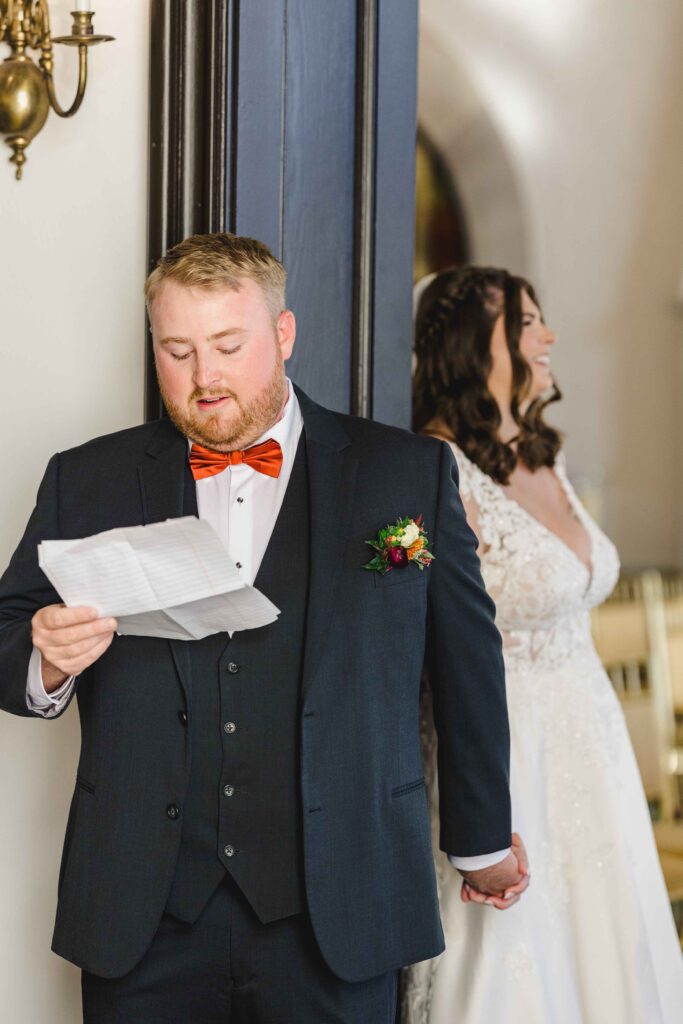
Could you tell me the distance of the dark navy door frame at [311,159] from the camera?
265 cm

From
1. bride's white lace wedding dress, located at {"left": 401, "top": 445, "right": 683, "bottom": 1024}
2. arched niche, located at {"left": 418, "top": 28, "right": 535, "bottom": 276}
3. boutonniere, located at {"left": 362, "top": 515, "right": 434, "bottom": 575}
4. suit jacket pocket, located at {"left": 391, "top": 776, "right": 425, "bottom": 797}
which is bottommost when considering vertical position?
bride's white lace wedding dress, located at {"left": 401, "top": 445, "right": 683, "bottom": 1024}

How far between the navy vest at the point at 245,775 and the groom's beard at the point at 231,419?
32cm

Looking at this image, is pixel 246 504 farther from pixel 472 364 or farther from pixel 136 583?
pixel 472 364

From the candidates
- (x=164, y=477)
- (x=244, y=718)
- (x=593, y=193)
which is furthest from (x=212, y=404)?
(x=593, y=193)

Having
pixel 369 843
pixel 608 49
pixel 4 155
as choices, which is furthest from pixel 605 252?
pixel 369 843

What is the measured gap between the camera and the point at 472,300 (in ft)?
10.4

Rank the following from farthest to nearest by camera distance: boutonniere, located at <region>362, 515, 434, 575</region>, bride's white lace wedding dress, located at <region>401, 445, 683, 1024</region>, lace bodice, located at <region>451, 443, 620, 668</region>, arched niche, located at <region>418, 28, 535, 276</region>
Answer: arched niche, located at <region>418, 28, 535, 276</region>, lace bodice, located at <region>451, 443, 620, 668</region>, bride's white lace wedding dress, located at <region>401, 445, 683, 1024</region>, boutonniere, located at <region>362, 515, 434, 575</region>

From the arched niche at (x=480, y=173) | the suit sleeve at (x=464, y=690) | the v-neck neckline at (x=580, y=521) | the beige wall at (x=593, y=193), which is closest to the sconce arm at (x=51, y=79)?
the suit sleeve at (x=464, y=690)

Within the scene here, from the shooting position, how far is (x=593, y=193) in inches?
282

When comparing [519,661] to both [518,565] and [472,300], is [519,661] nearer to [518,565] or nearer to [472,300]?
[518,565]

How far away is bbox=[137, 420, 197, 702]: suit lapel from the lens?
213cm

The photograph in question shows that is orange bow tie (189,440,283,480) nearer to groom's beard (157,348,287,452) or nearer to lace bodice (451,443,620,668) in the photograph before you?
groom's beard (157,348,287,452)

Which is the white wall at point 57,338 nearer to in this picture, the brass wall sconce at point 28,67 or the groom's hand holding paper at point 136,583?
the brass wall sconce at point 28,67

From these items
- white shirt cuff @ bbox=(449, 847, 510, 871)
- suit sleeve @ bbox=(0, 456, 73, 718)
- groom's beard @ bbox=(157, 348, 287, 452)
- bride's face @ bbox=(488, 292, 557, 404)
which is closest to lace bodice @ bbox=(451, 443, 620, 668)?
bride's face @ bbox=(488, 292, 557, 404)
